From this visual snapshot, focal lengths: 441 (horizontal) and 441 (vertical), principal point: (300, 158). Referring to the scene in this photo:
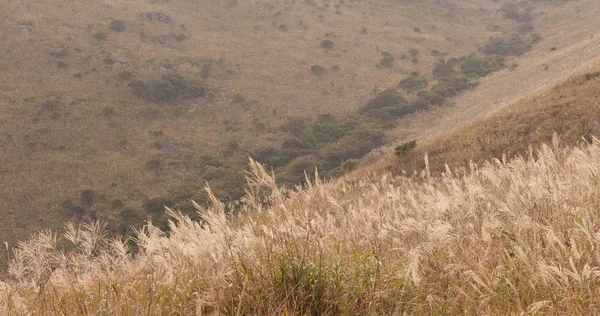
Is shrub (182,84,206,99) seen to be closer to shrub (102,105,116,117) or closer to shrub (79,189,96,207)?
shrub (102,105,116,117)

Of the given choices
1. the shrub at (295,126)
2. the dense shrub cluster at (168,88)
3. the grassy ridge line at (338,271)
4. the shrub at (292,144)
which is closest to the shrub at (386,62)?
the shrub at (295,126)

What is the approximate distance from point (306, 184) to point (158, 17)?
224 feet

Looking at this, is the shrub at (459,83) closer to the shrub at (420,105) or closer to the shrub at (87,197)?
the shrub at (420,105)

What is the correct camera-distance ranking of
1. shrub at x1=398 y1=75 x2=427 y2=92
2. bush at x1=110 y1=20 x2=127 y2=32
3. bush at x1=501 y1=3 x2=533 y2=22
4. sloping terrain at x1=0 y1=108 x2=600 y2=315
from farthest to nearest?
1. bush at x1=501 y1=3 x2=533 y2=22
2. bush at x1=110 y1=20 x2=127 y2=32
3. shrub at x1=398 y1=75 x2=427 y2=92
4. sloping terrain at x1=0 y1=108 x2=600 y2=315

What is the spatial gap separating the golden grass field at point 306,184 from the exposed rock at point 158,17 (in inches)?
81.5

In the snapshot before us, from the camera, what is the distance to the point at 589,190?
3115 millimetres

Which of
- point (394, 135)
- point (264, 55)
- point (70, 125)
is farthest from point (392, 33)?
point (70, 125)

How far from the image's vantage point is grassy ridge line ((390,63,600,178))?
55.4ft

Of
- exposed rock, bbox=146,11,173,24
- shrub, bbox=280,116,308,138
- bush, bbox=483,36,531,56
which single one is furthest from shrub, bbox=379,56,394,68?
exposed rock, bbox=146,11,173,24

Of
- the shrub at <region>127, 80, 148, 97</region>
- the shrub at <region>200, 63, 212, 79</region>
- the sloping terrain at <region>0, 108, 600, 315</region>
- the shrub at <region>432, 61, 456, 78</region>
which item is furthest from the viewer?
the shrub at <region>432, 61, 456, 78</region>

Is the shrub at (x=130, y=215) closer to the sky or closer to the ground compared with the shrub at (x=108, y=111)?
closer to the ground

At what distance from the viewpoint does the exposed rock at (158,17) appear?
6644 centimetres

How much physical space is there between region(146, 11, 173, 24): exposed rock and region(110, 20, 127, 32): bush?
16.6ft

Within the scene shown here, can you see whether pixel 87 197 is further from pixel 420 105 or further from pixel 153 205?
pixel 420 105
